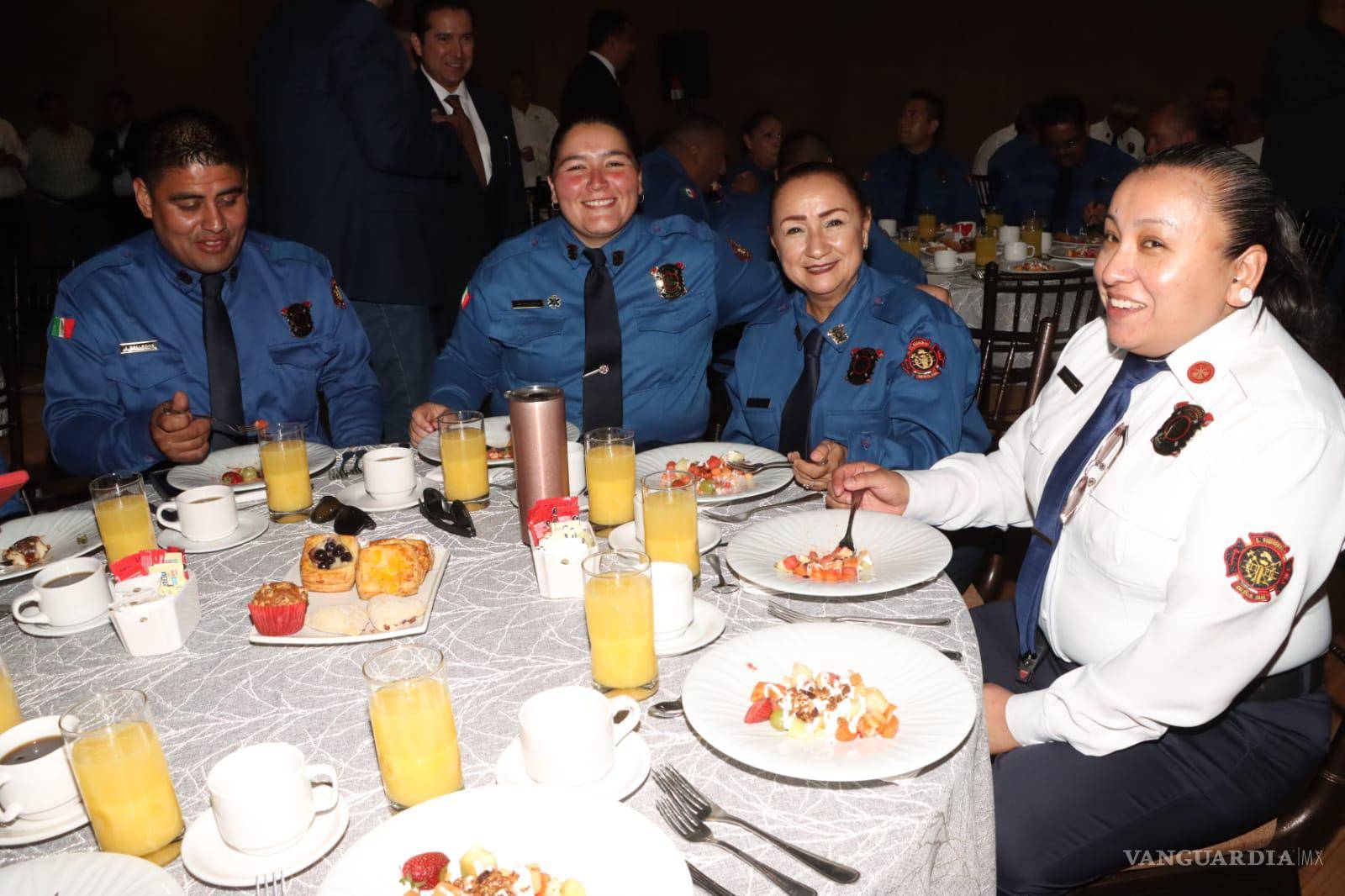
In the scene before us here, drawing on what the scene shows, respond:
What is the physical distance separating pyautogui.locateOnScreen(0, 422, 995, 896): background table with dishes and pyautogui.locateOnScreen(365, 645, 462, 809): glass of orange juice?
0.04m

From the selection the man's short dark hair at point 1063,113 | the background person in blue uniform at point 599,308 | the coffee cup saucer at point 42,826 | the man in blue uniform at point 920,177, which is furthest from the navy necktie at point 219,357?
the man's short dark hair at point 1063,113

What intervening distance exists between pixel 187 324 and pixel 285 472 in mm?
929

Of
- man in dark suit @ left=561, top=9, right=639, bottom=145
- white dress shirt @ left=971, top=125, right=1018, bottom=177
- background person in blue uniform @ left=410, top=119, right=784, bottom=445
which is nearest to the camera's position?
background person in blue uniform @ left=410, top=119, right=784, bottom=445

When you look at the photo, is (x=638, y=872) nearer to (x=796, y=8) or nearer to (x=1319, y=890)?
(x=1319, y=890)

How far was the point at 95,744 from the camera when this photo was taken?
3.26ft

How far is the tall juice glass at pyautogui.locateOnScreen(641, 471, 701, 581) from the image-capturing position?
1513mm

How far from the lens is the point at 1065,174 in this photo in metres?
6.09

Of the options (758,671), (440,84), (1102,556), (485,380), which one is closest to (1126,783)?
(1102,556)

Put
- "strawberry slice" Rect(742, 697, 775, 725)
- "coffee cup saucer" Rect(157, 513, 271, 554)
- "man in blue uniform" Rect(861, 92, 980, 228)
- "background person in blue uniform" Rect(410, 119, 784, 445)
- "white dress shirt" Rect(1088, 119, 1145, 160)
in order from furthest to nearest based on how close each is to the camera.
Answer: "white dress shirt" Rect(1088, 119, 1145, 160) < "man in blue uniform" Rect(861, 92, 980, 228) < "background person in blue uniform" Rect(410, 119, 784, 445) < "coffee cup saucer" Rect(157, 513, 271, 554) < "strawberry slice" Rect(742, 697, 775, 725)

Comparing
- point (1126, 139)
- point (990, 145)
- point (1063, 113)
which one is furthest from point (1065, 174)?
point (990, 145)

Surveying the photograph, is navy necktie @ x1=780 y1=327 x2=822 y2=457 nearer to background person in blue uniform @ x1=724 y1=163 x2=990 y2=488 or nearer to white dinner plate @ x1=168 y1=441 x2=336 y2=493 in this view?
background person in blue uniform @ x1=724 y1=163 x2=990 y2=488

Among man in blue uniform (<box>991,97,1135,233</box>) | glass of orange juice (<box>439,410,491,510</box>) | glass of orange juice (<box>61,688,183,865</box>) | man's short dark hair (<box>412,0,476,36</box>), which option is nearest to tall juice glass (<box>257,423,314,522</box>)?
glass of orange juice (<box>439,410,491,510</box>)

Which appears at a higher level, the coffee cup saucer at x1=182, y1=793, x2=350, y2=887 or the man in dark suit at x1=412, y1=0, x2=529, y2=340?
the man in dark suit at x1=412, y1=0, x2=529, y2=340

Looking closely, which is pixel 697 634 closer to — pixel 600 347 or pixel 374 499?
pixel 374 499
